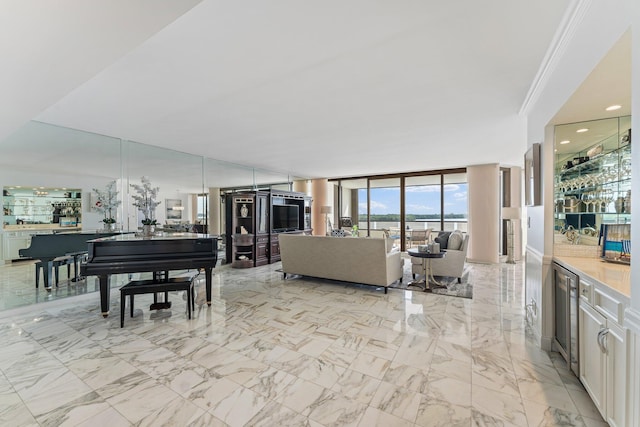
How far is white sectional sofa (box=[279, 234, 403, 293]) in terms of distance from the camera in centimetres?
441

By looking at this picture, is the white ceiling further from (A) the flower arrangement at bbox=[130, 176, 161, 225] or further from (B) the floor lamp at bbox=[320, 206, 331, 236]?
(B) the floor lamp at bbox=[320, 206, 331, 236]

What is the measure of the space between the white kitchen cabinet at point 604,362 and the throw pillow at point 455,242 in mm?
3465

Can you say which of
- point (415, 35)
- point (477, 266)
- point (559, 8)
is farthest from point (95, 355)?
point (477, 266)

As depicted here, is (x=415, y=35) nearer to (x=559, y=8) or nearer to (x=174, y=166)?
(x=559, y=8)

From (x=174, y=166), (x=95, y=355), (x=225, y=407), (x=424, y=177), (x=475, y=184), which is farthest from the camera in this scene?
(x=424, y=177)

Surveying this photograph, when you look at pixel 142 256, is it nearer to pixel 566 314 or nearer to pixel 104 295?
pixel 104 295

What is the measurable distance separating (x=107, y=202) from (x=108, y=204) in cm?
4

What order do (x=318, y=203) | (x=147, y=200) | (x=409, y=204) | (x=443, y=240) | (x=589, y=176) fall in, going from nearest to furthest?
(x=589, y=176) → (x=147, y=200) → (x=443, y=240) → (x=409, y=204) → (x=318, y=203)

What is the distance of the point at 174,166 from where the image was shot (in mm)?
5773

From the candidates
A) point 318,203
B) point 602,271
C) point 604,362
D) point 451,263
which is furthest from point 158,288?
point 318,203

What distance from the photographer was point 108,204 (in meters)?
4.83

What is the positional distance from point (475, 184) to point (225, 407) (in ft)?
24.8

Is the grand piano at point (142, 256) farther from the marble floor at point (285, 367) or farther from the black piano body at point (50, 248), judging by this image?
the black piano body at point (50, 248)

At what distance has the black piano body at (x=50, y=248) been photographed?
13.5ft
